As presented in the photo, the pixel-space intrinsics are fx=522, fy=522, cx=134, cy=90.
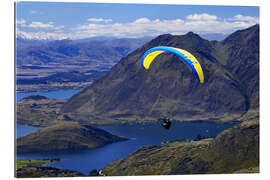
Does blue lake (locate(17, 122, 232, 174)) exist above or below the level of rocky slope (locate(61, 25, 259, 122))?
below

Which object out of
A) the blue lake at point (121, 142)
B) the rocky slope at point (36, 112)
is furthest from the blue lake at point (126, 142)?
the rocky slope at point (36, 112)

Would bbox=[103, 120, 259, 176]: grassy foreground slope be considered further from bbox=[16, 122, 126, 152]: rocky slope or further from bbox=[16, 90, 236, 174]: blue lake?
bbox=[16, 122, 126, 152]: rocky slope

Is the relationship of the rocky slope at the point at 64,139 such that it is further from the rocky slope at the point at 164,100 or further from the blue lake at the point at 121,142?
the rocky slope at the point at 164,100

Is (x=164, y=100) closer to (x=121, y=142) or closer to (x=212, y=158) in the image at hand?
(x=121, y=142)

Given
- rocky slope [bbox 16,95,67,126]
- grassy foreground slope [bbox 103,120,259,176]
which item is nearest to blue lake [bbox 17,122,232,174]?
grassy foreground slope [bbox 103,120,259,176]

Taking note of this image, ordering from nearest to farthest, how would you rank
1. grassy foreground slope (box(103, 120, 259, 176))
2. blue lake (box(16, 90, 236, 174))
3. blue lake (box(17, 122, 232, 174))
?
grassy foreground slope (box(103, 120, 259, 176)) < blue lake (box(17, 122, 232, 174)) < blue lake (box(16, 90, 236, 174))

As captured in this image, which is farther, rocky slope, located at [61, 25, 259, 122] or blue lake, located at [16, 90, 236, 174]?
rocky slope, located at [61, 25, 259, 122]

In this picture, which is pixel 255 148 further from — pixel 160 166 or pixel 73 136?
pixel 73 136

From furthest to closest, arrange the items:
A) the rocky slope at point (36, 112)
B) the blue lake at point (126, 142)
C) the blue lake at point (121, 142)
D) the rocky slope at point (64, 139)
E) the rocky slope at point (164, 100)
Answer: the rocky slope at point (164, 100) < the rocky slope at point (36, 112) < the rocky slope at point (64, 139) < the blue lake at point (121, 142) < the blue lake at point (126, 142)
